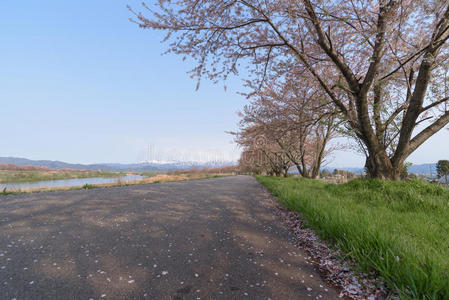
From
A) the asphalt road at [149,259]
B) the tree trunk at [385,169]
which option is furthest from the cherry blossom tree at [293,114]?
the asphalt road at [149,259]

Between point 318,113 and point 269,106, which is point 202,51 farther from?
point 269,106

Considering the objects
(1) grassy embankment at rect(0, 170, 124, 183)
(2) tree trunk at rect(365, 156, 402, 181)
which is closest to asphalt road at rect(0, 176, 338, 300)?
(2) tree trunk at rect(365, 156, 402, 181)

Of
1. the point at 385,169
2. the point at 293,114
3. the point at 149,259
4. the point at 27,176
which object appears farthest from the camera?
the point at 27,176

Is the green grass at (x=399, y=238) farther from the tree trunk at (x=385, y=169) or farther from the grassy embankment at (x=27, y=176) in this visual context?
the grassy embankment at (x=27, y=176)

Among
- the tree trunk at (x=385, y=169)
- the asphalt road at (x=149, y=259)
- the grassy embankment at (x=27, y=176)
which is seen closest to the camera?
the asphalt road at (x=149, y=259)

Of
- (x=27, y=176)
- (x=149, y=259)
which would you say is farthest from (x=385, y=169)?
(x=27, y=176)

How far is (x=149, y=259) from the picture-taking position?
2377 mm

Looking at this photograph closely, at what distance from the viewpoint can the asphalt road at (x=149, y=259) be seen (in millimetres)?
1791

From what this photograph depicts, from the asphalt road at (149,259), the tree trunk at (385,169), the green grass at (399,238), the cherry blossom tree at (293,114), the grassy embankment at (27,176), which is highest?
the cherry blossom tree at (293,114)

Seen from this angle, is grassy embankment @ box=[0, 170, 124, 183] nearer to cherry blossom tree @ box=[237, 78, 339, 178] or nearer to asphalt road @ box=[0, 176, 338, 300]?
cherry blossom tree @ box=[237, 78, 339, 178]

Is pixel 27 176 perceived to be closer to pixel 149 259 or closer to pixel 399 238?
pixel 149 259

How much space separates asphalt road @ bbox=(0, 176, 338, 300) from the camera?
179 cm

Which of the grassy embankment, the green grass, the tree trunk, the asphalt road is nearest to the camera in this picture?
the green grass

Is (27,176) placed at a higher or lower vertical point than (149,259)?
lower
